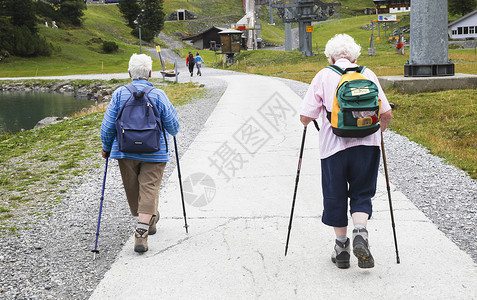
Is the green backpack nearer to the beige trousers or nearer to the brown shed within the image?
the beige trousers

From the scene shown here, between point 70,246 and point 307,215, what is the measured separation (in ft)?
8.58

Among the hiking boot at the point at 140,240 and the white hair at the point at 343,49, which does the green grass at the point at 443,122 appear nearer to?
the white hair at the point at 343,49

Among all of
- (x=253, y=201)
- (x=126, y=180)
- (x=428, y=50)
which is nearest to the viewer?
(x=126, y=180)

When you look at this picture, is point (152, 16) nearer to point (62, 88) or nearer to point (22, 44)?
point (22, 44)

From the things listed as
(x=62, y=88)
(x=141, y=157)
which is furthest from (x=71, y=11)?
(x=141, y=157)

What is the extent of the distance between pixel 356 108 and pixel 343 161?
0.48m

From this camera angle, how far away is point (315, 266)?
14.5 ft

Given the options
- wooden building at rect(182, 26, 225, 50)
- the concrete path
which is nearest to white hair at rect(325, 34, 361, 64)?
the concrete path

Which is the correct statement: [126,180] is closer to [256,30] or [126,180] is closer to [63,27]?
[63,27]

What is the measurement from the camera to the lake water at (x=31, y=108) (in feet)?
74.5

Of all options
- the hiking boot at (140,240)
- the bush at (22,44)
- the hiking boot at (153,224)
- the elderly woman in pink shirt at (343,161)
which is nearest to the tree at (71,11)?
the bush at (22,44)

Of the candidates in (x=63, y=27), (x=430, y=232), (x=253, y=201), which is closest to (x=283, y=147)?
(x=253, y=201)

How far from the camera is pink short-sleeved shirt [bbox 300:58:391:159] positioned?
4164 millimetres

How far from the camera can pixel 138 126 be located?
4.70 meters
